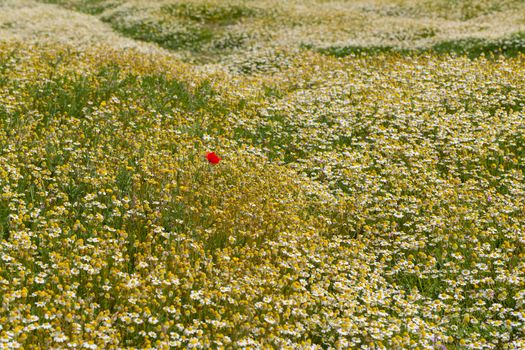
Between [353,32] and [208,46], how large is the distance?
686 centimetres

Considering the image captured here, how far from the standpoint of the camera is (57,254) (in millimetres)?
5957

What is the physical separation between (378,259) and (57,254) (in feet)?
14.5

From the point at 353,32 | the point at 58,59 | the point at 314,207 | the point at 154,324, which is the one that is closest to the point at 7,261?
the point at 154,324

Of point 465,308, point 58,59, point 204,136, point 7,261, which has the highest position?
point 58,59

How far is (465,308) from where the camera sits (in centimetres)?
666

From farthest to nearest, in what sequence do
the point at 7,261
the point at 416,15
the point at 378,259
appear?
1. the point at 416,15
2. the point at 378,259
3. the point at 7,261

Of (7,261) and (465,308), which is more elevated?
(7,261)

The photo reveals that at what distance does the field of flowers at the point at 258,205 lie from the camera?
584 centimetres

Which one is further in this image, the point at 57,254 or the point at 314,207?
the point at 314,207

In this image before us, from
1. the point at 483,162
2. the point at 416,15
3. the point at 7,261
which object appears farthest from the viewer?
the point at 416,15

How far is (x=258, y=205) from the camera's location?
8.16 meters

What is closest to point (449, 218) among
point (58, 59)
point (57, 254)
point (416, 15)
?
point (57, 254)

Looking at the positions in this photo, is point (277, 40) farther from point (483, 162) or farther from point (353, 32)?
point (483, 162)

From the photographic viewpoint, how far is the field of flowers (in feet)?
19.2
